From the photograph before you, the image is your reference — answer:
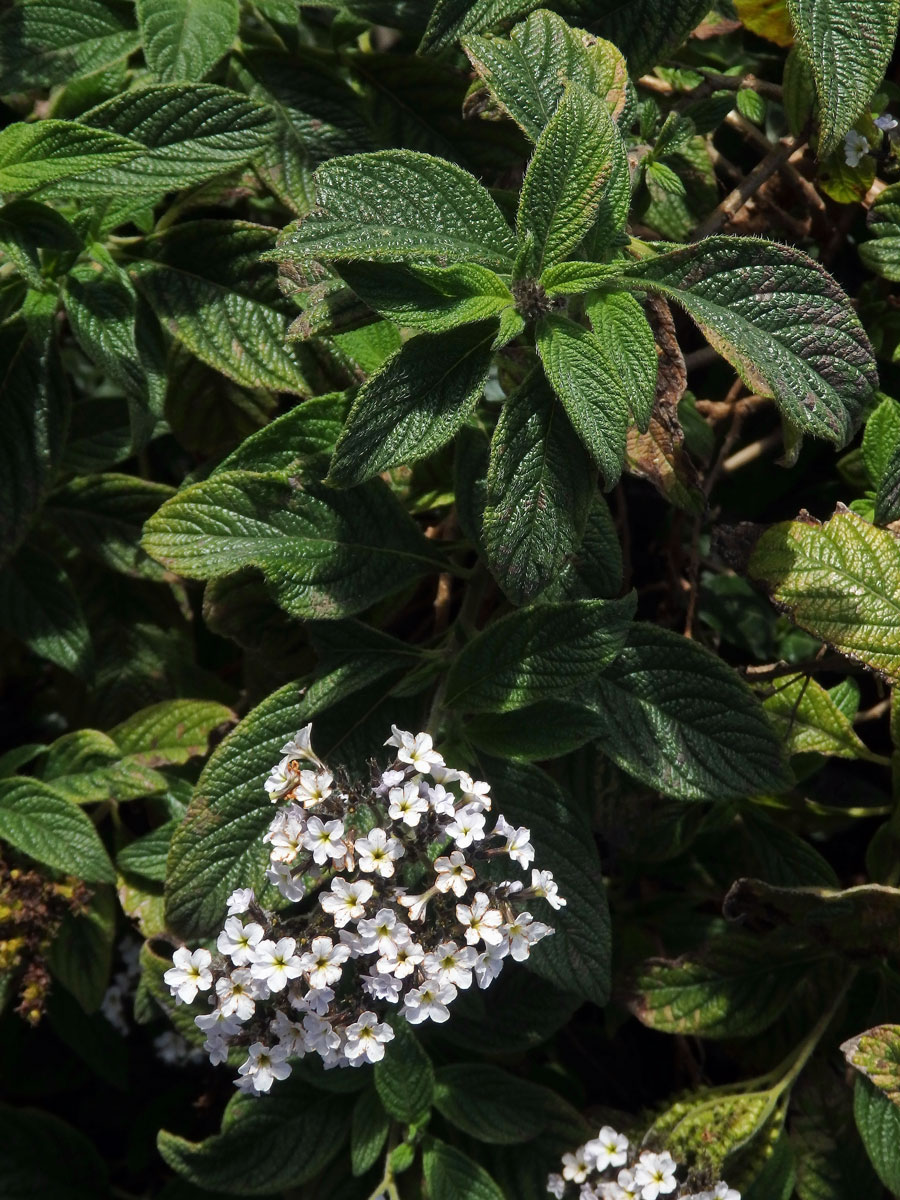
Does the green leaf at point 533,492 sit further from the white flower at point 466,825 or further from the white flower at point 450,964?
the white flower at point 450,964

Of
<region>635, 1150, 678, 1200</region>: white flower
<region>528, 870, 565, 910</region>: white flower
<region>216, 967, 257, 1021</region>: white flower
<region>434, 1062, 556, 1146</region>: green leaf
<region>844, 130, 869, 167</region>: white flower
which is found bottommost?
<region>434, 1062, 556, 1146</region>: green leaf

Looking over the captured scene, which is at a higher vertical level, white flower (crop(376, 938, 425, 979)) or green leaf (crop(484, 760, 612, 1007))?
white flower (crop(376, 938, 425, 979))

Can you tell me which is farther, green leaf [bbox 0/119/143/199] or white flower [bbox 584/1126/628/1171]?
white flower [bbox 584/1126/628/1171]

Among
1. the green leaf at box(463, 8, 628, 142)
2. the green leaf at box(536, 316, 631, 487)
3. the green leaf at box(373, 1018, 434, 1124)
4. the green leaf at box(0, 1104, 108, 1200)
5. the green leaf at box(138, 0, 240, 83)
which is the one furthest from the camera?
the green leaf at box(0, 1104, 108, 1200)

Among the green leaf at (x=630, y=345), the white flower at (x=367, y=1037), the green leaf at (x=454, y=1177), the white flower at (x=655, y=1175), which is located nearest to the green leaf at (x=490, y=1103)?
the green leaf at (x=454, y=1177)

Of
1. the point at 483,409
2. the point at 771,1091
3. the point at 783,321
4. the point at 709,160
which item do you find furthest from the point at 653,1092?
the point at 709,160

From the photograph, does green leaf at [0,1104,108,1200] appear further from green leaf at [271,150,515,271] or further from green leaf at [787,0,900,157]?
green leaf at [787,0,900,157]

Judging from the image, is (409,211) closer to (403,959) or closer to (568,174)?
(568,174)

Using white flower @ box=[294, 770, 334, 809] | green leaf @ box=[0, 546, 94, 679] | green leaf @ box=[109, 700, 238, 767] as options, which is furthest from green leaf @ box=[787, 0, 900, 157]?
green leaf @ box=[0, 546, 94, 679]

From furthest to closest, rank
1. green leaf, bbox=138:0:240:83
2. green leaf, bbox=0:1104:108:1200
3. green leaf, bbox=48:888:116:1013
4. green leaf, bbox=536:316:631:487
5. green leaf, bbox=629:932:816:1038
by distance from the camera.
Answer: green leaf, bbox=0:1104:108:1200 → green leaf, bbox=48:888:116:1013 → green leaf, bbox=629:932:816:1038 → green leaf, bbox=138:0:240:83 → green leaf, bbox=536:316:631:487
